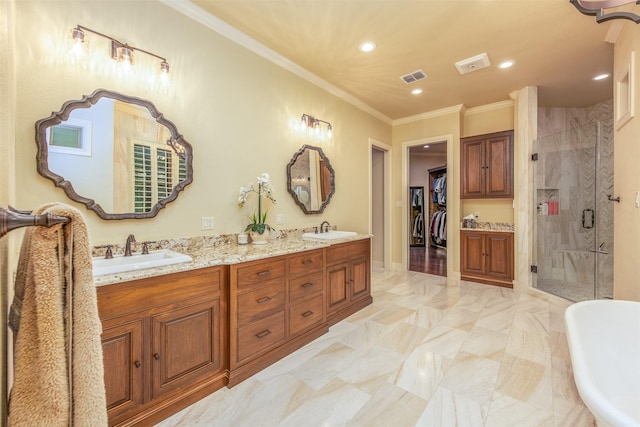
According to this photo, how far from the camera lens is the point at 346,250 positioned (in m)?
2.99

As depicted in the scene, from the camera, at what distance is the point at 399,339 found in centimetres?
253

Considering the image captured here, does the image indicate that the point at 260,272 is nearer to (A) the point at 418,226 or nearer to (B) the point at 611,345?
(B) the point at 611,345

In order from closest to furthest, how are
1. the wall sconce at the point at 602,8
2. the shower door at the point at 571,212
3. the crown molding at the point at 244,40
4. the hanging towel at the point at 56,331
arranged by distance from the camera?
the hanging towel at the point at 56,331 → the wall sconce at the point at 602,8 → the crown molding at the point at 244,40 → the shower door at the point at 571,212

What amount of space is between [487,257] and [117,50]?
499 centimetres

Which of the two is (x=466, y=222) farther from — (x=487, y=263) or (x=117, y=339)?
(x=117, y=339)

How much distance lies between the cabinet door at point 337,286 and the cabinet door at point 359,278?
0.33ft

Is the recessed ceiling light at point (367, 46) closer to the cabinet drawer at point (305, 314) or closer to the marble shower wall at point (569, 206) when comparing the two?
the cabinet drawer at point (305, 314)

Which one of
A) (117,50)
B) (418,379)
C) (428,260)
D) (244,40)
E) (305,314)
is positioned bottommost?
(418,379)

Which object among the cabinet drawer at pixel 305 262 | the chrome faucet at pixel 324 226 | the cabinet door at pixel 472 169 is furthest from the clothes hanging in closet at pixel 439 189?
the cabinet drawer at pixel 305 262

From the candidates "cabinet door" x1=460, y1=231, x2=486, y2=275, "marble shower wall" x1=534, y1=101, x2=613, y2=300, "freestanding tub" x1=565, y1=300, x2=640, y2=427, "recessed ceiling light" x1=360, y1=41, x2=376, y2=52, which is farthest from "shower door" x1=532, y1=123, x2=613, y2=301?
"recessed ceiling light" x1=360, y1=41, x2=376, y2=52

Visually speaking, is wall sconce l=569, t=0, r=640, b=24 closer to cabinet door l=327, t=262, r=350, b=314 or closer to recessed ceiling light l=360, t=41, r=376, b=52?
recessed ceiling light l=360, t=41, r=376, b=52

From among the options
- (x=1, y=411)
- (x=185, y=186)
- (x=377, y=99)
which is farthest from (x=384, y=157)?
(x=1, y=411)

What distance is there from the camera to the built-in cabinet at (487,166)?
405cm

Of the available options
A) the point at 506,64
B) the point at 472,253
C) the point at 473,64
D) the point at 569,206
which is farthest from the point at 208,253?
the point at 569,206
